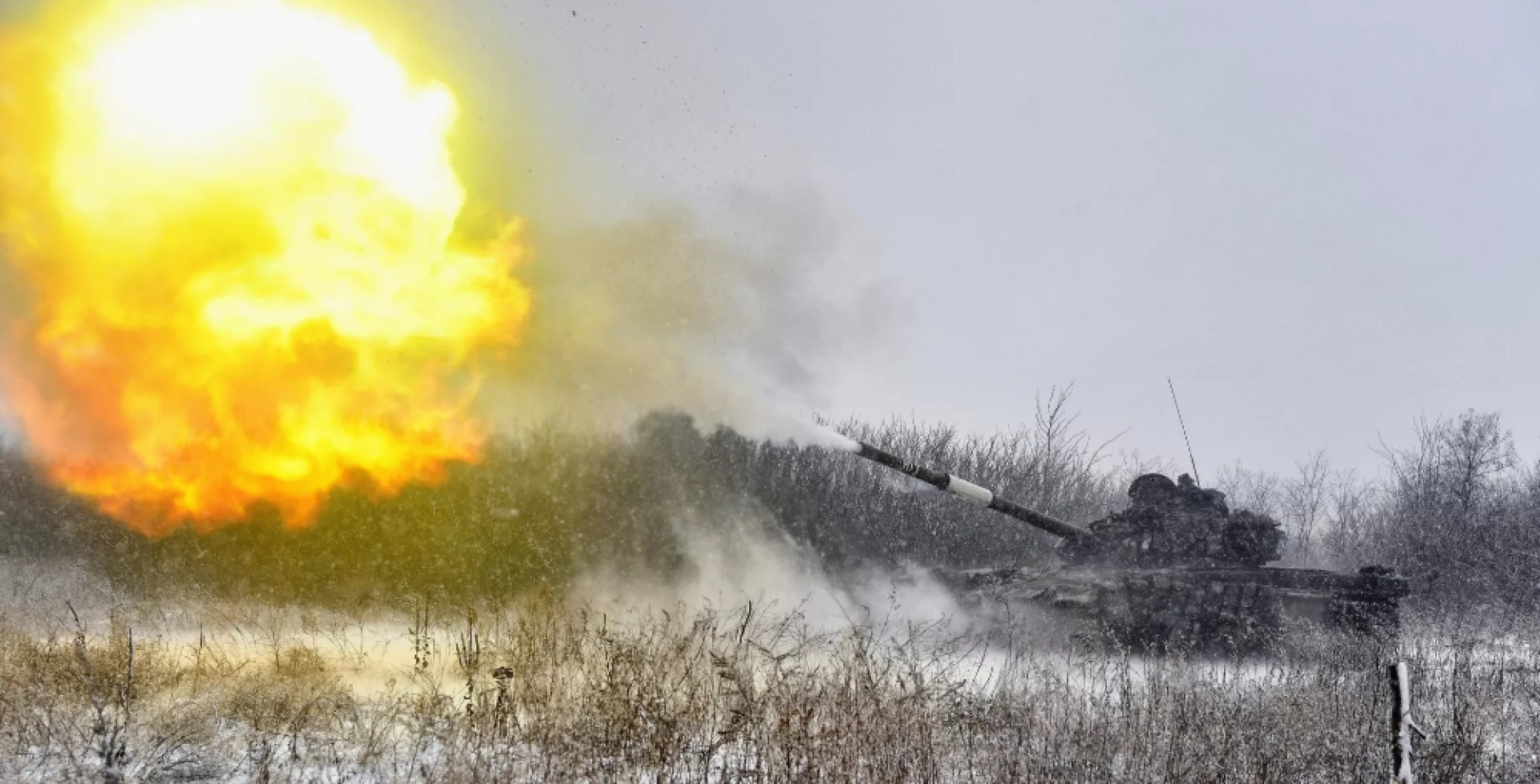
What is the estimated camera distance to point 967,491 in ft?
55.3

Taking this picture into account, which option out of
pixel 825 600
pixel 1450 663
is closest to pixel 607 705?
pixel 825 600

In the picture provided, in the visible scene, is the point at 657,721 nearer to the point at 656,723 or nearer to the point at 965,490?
the point at 656,723

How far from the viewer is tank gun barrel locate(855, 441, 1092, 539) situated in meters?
15.5

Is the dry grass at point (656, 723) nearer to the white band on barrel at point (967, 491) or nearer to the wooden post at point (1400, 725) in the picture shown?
the wooden post at point (1400, 725)

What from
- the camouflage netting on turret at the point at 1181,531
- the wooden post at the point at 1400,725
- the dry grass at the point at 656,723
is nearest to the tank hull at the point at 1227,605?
the camouflage netting on turret at the point at 1181,531

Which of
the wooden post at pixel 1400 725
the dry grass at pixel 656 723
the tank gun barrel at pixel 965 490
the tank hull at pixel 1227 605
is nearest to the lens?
the wooden post at pixel 1400 725

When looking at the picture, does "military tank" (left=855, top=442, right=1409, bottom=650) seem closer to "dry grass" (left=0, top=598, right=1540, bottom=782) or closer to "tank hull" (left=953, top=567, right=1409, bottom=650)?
"tank hull" (left=953, top=567, right=1409, bottom=650)

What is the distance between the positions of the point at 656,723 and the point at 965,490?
416 inches

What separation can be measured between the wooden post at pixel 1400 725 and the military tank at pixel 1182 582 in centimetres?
755

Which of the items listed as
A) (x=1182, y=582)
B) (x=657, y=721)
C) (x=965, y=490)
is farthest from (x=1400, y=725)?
(x=965, y=490)

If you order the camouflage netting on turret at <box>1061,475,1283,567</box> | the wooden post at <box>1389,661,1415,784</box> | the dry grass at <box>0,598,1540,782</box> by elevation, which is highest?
the camouflage netting on turret at <box>1061,475,1283,567</box>

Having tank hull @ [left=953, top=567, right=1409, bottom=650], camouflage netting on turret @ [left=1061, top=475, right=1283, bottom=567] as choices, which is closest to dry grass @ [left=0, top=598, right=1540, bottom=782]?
tank hull @ [left=953, top=567, right=1409, bottom=650]

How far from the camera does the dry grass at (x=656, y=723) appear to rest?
6.83 m

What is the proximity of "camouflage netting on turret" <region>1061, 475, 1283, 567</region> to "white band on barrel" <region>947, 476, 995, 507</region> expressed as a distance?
2.01m
